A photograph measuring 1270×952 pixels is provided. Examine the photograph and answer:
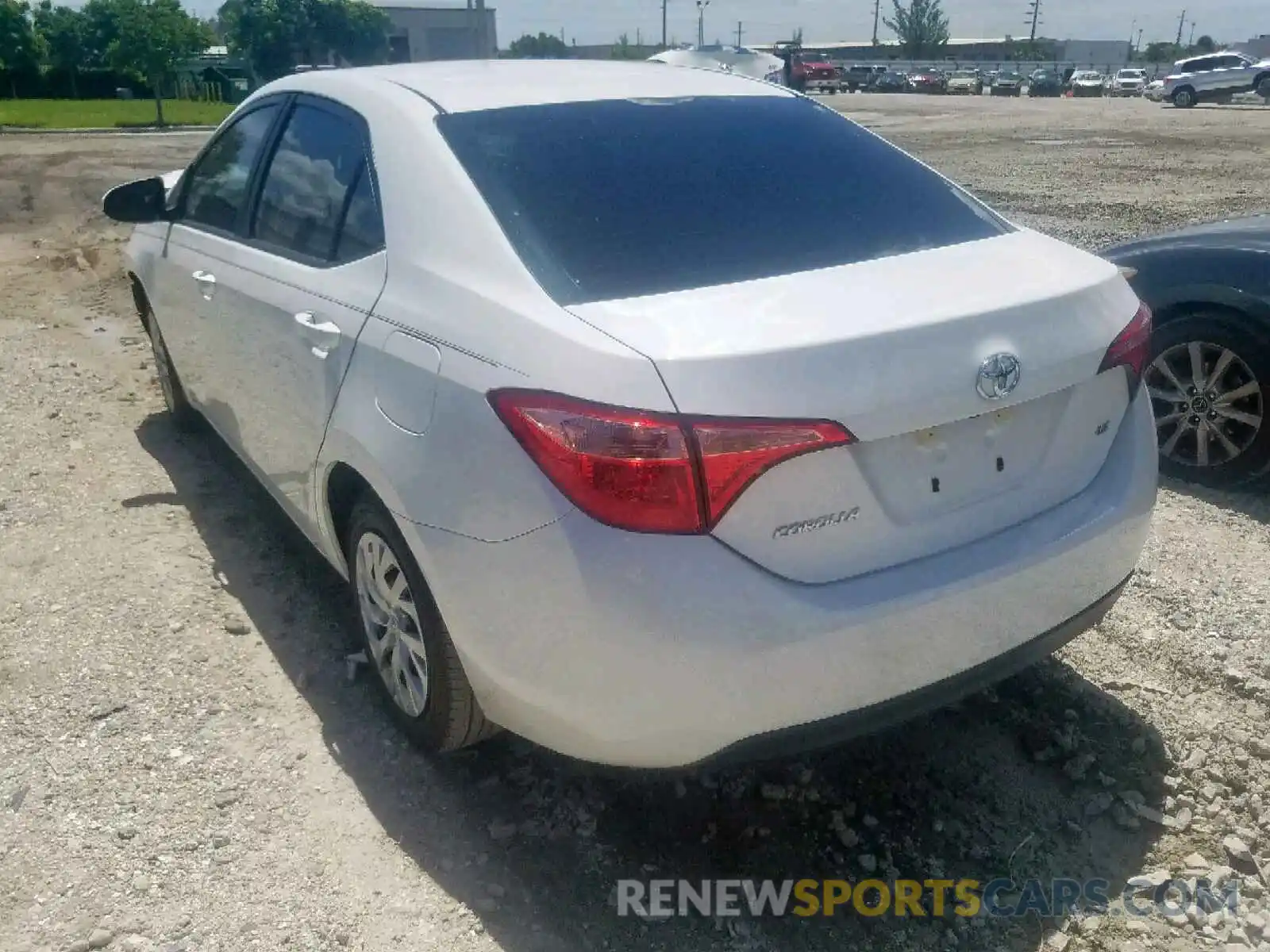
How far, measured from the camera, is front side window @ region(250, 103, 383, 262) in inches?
118

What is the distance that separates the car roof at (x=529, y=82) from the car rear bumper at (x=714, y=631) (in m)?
1.29

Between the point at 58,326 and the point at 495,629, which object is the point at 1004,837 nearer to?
the point at 495,629

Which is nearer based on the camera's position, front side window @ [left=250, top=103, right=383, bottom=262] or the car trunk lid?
the car trunk lid

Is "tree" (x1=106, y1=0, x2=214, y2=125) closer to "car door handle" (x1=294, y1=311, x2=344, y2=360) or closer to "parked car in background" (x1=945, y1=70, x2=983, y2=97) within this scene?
"car door handle" (x1=294, y1=311, x2=344, y2=360)

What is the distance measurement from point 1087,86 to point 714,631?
5776 cm

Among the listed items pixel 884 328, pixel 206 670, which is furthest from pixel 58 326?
pixel 884 328

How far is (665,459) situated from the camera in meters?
2.03

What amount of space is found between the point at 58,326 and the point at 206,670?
5.23 metres

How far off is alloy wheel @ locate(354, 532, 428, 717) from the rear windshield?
90 centimetres

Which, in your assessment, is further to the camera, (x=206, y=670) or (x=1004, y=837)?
(x=206, y=670)

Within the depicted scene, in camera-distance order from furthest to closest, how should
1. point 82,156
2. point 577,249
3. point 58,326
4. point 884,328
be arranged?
point 82,156 < point 58,326 < point 577,249 < point 884,328

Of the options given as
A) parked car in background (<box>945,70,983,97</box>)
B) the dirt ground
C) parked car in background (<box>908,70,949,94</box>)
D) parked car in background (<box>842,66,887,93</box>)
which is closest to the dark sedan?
the dirt ground

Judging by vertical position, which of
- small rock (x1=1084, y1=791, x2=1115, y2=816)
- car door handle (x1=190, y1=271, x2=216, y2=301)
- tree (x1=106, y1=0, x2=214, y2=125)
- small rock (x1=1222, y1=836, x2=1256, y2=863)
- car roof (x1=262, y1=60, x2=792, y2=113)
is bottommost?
small rock (x1=1084, y1=791, x2=1115, y2=816)

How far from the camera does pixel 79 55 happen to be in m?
59.4
